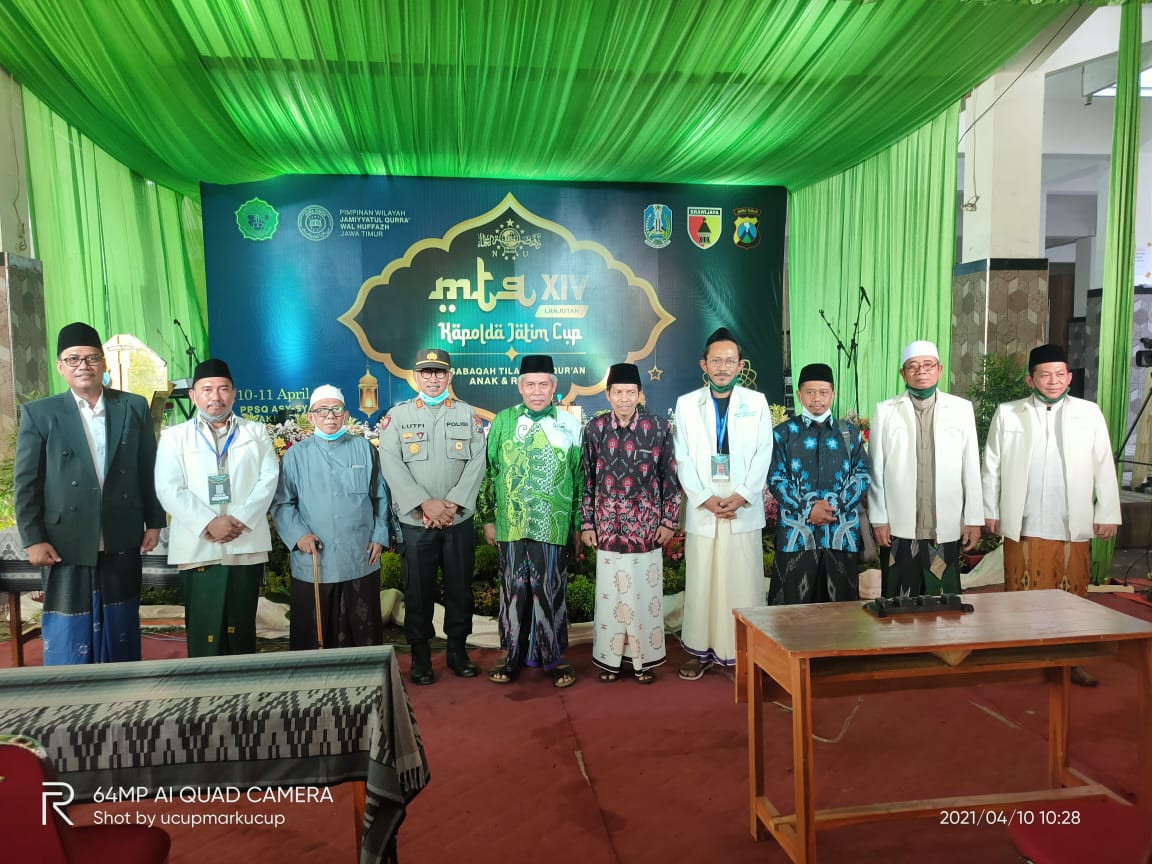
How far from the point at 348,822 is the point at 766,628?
4.71ft

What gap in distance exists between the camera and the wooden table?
202 cm

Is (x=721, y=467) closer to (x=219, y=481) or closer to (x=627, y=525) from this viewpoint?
(x=627, y=525)

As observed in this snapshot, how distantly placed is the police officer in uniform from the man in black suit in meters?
1.08

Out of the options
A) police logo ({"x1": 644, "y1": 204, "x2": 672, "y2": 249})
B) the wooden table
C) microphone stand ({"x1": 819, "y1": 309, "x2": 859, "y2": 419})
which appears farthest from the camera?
police logo ({"x1": 644, "y1": 204, "x2": 672, "y2": 249})

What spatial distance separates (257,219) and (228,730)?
22.4 ft

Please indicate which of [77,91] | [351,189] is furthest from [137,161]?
[351,189]

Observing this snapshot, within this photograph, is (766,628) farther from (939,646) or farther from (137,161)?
(137,161)

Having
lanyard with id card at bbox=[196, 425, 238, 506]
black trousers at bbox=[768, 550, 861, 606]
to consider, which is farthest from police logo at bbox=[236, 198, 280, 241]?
black trousers at bbox=[768, 550, 861, 606]

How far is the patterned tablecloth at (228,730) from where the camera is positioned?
5.41ft

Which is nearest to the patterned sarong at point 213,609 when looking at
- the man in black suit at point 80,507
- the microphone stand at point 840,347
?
the man in black suit at point 80,507

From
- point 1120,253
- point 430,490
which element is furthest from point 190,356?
point 1120,253

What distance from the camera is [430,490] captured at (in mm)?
3521

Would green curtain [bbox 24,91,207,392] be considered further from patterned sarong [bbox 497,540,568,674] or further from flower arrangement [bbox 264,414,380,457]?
patterned sarong [bbox 497,540,568,674]

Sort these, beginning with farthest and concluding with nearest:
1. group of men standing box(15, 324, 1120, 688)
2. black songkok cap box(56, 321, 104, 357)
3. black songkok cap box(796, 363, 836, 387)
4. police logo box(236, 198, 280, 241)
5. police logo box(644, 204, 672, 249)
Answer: police logo box(644, 204, 672, 249) → police logo box(236, 198, 280, 241) → black songkok cap box(796, 363, 836, 387) → group of men standing box(15, 324, 1120, 688) → black songkok cap box(56, 321, 104, 357)
